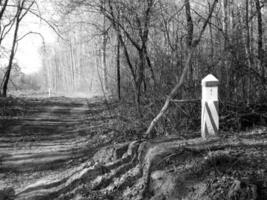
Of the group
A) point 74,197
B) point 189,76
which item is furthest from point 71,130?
point 74,197

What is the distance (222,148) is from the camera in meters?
4.34

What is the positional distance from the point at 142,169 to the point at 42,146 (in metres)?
5.33

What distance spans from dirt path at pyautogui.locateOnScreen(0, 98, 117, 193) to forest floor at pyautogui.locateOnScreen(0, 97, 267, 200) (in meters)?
0.02

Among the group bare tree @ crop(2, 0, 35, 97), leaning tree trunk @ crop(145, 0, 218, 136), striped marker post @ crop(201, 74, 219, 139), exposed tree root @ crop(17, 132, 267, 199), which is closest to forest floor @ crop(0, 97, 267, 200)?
exposed tree root @ crop(17, 132, 267, 199)

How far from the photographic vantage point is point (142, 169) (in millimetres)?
4637

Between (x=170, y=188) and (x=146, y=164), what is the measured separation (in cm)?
100

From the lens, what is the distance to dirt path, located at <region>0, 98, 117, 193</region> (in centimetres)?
661

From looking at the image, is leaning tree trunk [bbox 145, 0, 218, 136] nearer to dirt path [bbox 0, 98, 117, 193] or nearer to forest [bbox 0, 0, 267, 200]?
forest [bbox 0, 0, 267, 200]

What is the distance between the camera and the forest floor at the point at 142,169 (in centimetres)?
334

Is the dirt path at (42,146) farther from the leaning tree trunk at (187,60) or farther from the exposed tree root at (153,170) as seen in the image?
the leaning tree trunk at (187,60)

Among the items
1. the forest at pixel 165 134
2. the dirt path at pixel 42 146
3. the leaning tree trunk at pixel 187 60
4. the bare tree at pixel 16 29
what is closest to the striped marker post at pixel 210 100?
the forest at pixel 165 134

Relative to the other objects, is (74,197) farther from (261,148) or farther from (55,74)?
(55,74)

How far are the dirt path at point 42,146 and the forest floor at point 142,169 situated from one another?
0.02 m

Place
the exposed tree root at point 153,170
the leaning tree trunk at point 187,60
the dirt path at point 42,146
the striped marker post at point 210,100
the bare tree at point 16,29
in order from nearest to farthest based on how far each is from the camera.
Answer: the exposed tree root at point 153,170, the striped marker post at point 210,100, the dirt path at point 42,146, the leaning tree trunk at point 187,60, the bare tree at point 16,29
